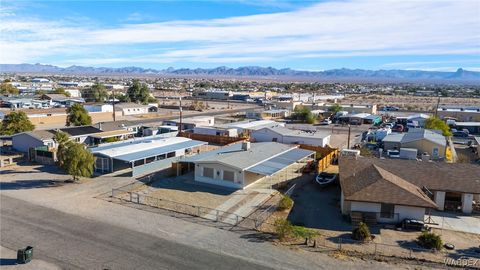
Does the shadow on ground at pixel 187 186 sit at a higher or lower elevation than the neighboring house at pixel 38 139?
lower

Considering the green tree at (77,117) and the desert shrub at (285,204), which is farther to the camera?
the green tree at (77,117)

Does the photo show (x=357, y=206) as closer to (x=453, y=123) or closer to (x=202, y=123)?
(x=202, y=123)

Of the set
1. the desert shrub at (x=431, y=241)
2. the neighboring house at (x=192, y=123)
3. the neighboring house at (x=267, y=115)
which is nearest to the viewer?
the desert shrub at (x=431, y=241)

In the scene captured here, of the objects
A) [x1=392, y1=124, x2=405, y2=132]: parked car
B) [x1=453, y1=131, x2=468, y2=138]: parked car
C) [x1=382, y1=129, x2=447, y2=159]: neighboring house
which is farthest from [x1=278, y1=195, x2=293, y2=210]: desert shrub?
[x1=453, y1=131, x2=468, y2=138]: parked car

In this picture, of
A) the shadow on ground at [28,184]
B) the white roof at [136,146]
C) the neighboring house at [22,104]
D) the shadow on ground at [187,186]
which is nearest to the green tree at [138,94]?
the neighboring house at [22,104]

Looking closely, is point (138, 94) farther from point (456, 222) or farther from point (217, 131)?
point (456, 222)

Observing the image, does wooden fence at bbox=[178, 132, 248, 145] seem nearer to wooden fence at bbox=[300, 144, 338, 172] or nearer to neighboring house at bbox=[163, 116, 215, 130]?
neighboring house at bbox=[163, 116, 215, 130]

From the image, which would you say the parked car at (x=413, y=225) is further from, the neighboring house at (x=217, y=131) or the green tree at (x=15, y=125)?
the green tree at (x=15, y=125)

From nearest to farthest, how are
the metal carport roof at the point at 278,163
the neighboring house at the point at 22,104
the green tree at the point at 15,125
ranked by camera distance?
1. the metal carport roof at the point at 278,163
2. the green tree at the point at 15,125
3. the neighboring house at the point at 22,104
